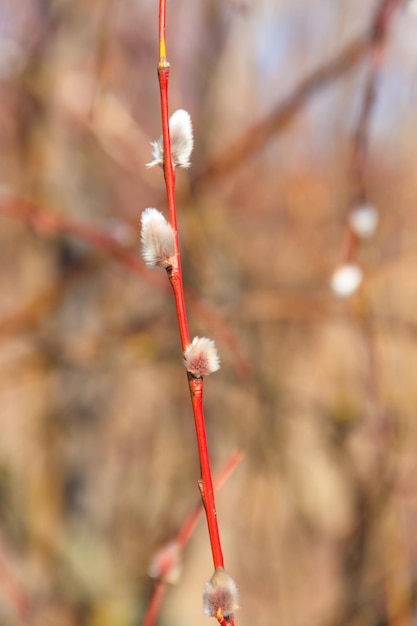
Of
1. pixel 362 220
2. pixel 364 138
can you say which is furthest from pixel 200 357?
pixel 362 220

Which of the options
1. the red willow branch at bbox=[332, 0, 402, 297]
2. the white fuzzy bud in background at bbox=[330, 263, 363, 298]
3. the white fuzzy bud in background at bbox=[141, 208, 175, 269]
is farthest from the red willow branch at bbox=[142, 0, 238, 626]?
the white fuzzy bud in background at bbox=[330, 263, 363, 298]

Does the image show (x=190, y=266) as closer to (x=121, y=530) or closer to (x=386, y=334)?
(x=386, y=334)

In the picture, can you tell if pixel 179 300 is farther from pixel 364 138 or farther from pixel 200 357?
pixel 364 138

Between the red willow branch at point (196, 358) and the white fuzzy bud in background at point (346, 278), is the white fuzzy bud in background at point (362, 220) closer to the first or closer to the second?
the white fuzzy bud in background at point (346, 278)

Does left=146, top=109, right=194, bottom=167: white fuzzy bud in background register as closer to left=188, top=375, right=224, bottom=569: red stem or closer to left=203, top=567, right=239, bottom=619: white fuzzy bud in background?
left=188, top=375, right=224, bottom=569: red stem

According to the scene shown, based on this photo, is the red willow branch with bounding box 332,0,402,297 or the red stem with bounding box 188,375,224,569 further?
the red willow branch with bounding box 332,0,402,297

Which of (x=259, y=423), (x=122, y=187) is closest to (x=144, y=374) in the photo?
(x=259, y=423)
